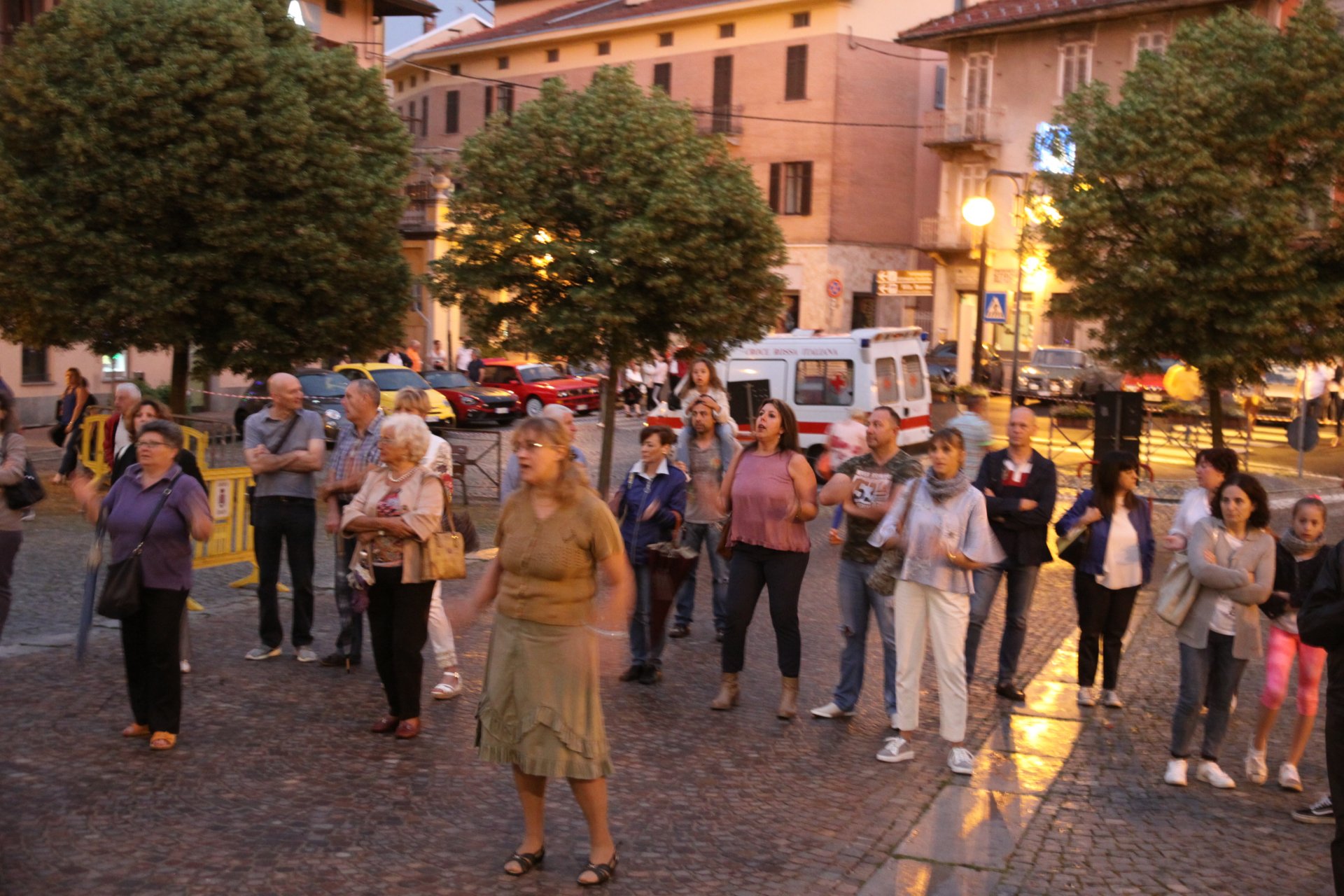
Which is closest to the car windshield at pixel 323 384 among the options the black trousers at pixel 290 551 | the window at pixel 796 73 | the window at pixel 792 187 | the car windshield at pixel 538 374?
the car windshield at pixel 538 374

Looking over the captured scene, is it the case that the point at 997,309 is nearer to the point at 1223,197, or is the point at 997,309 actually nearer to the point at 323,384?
the point at 1223,197

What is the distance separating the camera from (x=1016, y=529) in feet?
28.3

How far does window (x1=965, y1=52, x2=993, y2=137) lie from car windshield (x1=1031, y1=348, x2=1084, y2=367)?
7.71 metres

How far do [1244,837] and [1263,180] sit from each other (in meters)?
13.9

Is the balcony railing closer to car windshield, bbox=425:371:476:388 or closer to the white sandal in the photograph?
car windshield, bbox=425:371:476:388

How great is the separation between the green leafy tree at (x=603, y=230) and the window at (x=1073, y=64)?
26.9 m

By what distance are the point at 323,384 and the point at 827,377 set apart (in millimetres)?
10265

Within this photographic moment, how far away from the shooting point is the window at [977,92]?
42.7 meters

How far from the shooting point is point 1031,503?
8.55 meters

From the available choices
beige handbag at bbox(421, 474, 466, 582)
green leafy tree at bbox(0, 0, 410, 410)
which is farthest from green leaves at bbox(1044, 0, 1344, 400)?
beige handbag at bbox(421, 474, 466, 582)

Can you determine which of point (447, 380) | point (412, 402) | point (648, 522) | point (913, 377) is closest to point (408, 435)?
point (412, 402)

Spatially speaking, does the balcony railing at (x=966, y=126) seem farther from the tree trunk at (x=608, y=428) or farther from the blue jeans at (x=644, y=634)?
the blue jeans at (x=644, y=634)

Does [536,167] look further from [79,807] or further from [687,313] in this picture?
[79,807]

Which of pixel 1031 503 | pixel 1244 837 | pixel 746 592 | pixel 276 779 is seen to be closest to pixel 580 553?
pixel 276 779
